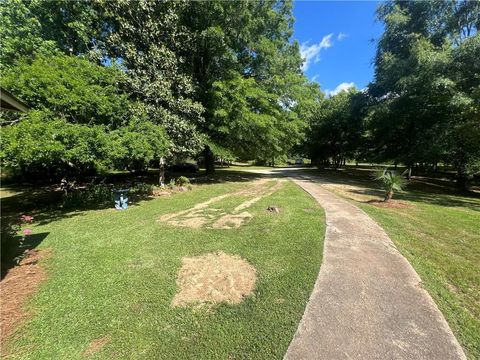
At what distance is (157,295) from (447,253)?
230 inches

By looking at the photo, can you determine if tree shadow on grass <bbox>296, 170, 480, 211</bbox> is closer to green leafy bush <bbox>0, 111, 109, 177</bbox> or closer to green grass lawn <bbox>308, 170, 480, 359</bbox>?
green grass lawn <bbox>308, 170, 480, 359</bbox>

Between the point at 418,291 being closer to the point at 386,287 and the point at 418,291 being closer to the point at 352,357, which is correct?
the point at 386,287

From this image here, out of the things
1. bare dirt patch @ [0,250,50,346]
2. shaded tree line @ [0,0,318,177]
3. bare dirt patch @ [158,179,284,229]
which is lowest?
bare dirt patch @ [0,250,50,346]

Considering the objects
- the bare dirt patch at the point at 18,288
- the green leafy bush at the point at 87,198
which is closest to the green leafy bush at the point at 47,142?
the bare dirt patch at the point at 18,288

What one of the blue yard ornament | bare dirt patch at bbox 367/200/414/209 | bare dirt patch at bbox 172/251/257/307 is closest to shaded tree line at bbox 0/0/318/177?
the blue yard ornament

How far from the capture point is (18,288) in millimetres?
3986

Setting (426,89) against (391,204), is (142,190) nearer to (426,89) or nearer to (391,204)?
(391,204)

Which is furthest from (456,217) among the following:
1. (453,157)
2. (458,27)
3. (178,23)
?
(458,27)

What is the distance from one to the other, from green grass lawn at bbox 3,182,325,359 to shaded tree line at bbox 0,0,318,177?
302cm

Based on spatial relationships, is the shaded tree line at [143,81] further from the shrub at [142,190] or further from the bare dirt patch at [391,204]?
the bare dirt patch at [391,204]

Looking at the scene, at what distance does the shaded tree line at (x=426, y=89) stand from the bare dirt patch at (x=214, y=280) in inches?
546

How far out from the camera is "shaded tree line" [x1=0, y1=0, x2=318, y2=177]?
7293 mm

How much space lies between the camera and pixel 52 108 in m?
7.58

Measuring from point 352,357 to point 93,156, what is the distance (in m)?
8.06
